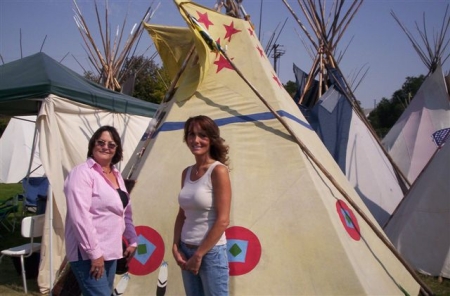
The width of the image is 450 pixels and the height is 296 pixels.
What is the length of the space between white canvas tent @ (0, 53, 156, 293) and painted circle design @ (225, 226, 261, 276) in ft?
6.13

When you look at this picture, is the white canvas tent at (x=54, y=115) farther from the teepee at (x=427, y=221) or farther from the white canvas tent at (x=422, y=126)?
the white canvas tent at (x=422, y=126)

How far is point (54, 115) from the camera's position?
463cm

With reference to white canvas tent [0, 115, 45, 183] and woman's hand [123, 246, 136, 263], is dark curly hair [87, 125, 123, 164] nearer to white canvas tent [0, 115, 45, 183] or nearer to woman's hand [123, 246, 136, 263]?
woman's hand [123, 246, 136, 263]

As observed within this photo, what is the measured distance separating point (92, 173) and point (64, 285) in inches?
58.1

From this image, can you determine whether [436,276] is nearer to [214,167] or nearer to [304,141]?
[304,141]

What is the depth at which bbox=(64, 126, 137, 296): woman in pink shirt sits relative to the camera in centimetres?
232

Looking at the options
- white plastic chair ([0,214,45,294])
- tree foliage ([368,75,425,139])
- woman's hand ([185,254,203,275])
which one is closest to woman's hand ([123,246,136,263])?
woman's hand ([185,254,203,275])

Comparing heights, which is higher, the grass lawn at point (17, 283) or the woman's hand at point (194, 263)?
the woman's hand at point (194, 263)

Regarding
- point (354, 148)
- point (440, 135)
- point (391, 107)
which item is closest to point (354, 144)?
point (354, 148)

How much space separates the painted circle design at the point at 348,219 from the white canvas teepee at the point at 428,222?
1.76 m

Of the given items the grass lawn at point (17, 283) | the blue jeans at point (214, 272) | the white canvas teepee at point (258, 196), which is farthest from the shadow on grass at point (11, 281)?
the blue jeans at point (214, 272)

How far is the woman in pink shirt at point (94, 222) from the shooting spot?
7.61 feet

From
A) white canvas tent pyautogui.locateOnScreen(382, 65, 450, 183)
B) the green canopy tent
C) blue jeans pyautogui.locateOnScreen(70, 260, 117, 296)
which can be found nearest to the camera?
blue jeans pyautogui.locateOnScreen(70, 260, 117, 296)

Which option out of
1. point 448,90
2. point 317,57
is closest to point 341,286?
point 317,57
